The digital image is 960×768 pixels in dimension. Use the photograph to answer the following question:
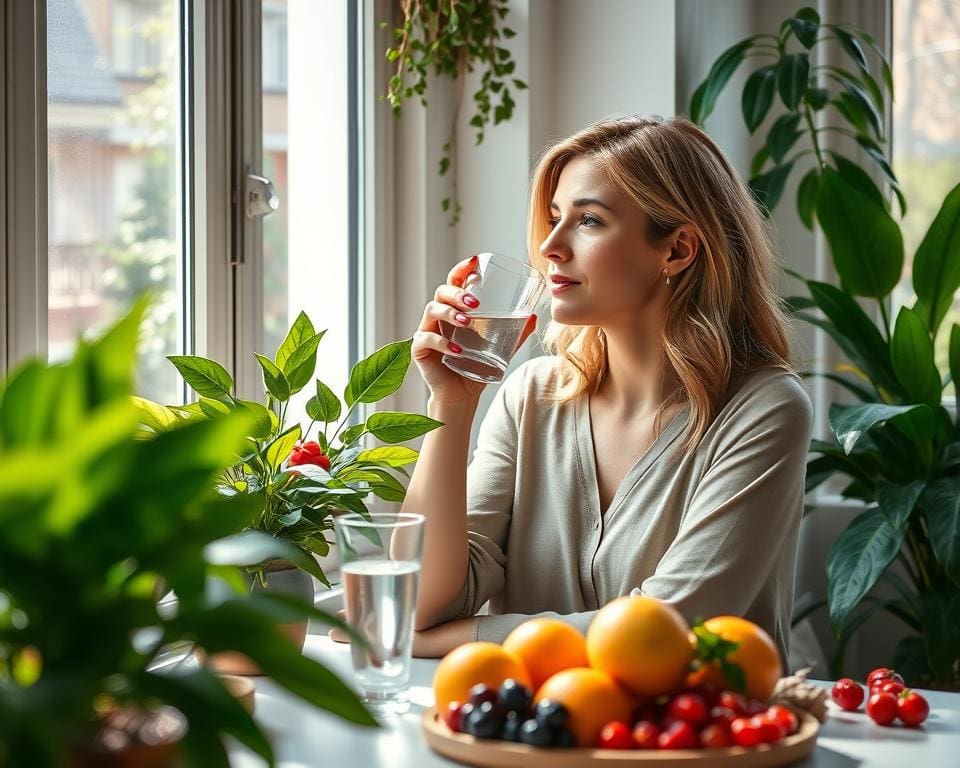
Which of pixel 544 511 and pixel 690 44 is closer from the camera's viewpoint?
pixel 544 511

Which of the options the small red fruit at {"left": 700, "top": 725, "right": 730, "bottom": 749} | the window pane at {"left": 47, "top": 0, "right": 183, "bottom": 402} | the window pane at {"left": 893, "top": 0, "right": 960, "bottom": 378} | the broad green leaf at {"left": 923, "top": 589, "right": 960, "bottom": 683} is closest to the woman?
the window pane at {"left": 47, "top": 0, "right": 183, "bottom": 402}

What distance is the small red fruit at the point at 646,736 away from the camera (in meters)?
0.96

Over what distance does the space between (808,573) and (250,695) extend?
2213mm

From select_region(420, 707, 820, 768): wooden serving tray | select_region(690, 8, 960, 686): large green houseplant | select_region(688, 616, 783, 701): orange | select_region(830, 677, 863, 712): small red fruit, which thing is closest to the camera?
select_region(420, 707, 820, 768): wooden serving tray

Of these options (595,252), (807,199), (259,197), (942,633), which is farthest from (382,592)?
(807,199)

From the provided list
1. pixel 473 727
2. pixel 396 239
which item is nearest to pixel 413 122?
pixel 396 239

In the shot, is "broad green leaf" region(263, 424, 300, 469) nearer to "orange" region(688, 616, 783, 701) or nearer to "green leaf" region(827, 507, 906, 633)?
"orange" region(688, 616, 783, 701)

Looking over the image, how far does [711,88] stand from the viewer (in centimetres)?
244

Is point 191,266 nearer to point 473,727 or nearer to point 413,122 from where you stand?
point 413,122

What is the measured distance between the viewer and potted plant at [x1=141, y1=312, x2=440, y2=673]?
4.45 ft

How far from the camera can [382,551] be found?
3.66 ft

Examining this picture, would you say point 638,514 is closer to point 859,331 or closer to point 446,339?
point 446,339

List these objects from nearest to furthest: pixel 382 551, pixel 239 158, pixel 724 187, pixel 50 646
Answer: pixel 50 646, pixel 382 551, pixel 724 187, pixel 239 158

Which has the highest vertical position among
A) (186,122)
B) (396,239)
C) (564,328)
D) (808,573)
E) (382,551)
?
(186,122)
